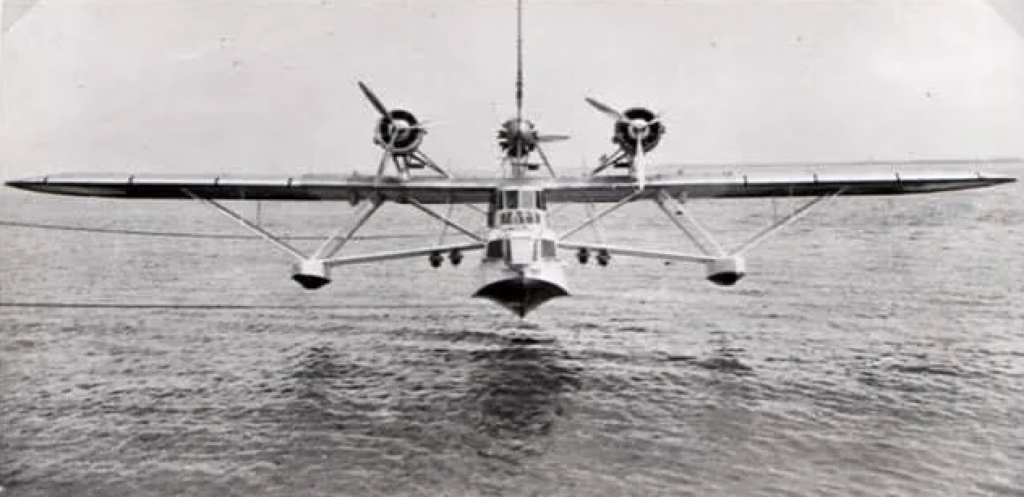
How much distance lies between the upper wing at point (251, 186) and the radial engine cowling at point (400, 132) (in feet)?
4.18

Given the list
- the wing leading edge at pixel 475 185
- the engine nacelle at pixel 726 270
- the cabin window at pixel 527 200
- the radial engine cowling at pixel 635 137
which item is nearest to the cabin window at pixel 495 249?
the cabin window at pixel 527 200

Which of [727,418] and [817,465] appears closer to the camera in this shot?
[817,465]

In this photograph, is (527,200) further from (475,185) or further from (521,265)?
(521,265)

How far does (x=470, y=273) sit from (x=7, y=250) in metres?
41.8

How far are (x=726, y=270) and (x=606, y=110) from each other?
6.56 m

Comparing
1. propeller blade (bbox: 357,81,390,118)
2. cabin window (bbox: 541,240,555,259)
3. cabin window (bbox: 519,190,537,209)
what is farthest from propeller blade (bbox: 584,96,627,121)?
propeller blade (bbox: 357,81,390,118)

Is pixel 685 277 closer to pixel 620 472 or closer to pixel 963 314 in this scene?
pixel 963 314

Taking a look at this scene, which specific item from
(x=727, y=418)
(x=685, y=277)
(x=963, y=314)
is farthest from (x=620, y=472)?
(x=685, y=277)

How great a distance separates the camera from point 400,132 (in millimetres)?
26594

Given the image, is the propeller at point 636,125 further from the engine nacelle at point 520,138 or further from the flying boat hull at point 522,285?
the flying boat hull at point 522,285

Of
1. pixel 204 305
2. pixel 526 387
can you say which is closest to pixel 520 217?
pixel 526 387

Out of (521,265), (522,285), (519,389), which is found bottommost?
(519,389)

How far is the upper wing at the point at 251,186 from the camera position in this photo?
24438 millimetres

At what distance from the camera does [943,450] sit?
17484mm
